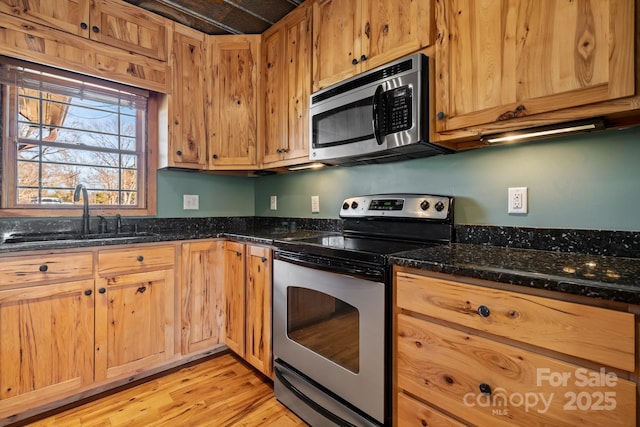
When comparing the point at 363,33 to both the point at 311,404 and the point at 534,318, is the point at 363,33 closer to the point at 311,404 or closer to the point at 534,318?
the point at 534,318

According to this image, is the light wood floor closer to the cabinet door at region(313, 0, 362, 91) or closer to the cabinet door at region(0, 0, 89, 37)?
the cabinet door at region(313, 0, 362, 91)

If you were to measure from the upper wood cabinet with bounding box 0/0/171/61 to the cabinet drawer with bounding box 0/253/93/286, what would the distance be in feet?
4.38

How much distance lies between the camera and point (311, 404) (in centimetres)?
148

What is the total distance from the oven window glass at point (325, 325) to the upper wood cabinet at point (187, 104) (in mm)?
1376

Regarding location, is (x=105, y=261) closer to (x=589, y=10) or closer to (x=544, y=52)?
(x=544, y=52)

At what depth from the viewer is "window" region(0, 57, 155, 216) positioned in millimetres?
1875

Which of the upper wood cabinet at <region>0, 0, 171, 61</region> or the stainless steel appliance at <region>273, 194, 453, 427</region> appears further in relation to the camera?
the upper wood cabinet at <region>0, 0, 171, 61</region>

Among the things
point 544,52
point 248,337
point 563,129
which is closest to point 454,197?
point 563,129

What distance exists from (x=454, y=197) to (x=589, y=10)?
0.85 metres

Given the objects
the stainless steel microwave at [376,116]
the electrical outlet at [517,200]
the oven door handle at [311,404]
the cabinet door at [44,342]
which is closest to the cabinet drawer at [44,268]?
the cabinet door at [44,342]

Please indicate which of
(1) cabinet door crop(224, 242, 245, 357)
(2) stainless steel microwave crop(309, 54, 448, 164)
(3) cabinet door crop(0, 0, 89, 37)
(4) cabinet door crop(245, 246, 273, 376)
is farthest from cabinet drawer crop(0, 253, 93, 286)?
(2) stainless steel microwave crop(309, 54, 448, 164)

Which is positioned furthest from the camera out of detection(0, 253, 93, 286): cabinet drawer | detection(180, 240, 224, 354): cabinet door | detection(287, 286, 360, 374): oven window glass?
detection(180, 240, 224, 354): cabinet door

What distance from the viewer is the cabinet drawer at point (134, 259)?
173 cm

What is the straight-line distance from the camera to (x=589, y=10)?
974 millimetres
